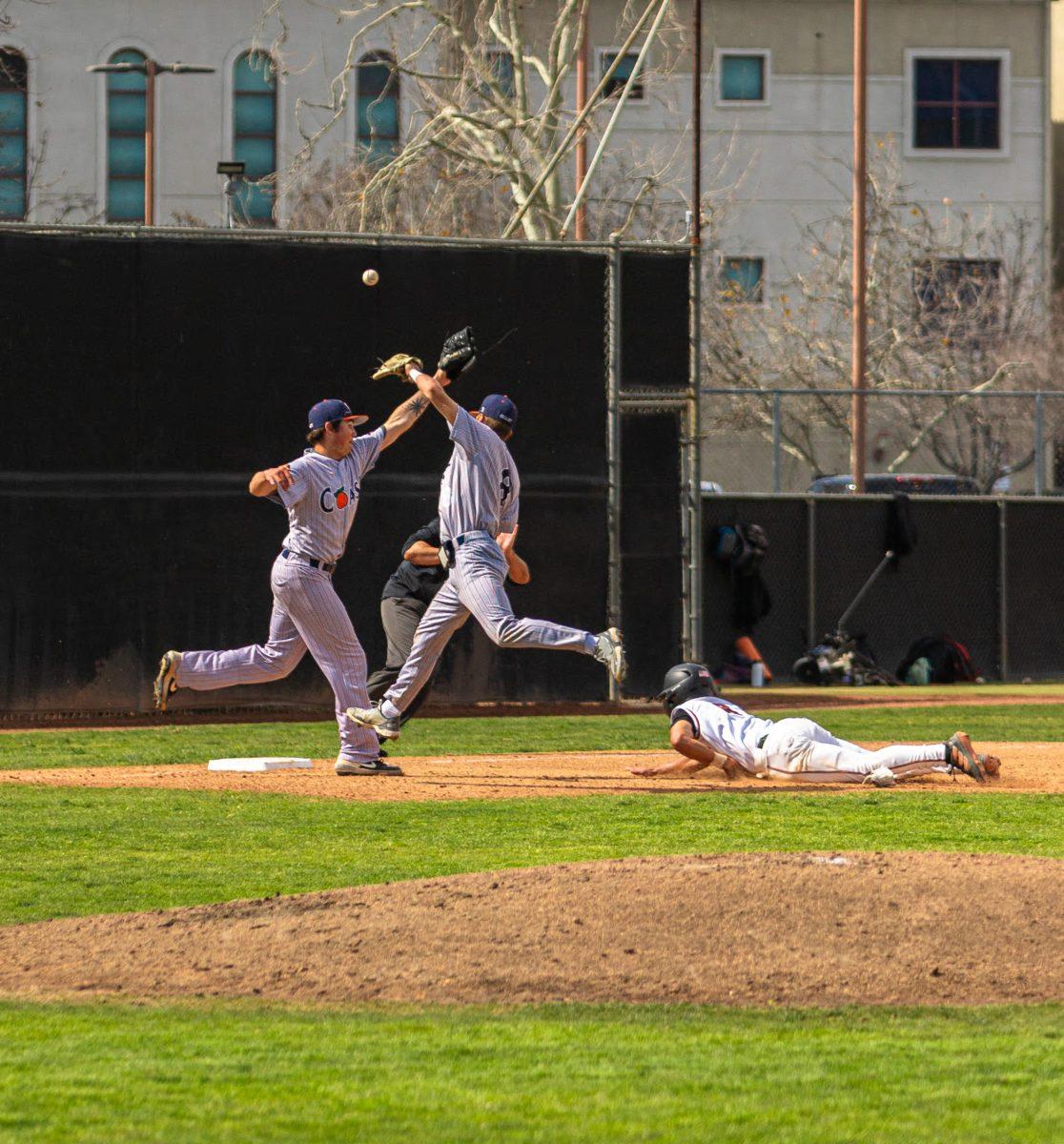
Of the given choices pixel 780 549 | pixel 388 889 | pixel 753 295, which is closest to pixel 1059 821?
pixel 388 889

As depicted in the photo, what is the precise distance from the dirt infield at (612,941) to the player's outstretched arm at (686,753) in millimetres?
3582

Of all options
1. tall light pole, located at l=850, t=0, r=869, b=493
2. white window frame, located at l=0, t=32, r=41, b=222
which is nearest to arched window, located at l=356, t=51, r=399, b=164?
white window frame, located at l=0, t=32, r=41, b=222

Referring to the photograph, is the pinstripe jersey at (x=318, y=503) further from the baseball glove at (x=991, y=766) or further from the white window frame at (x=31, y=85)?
the white window frame at (x=31, y=85)

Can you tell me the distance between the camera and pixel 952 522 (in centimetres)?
2262

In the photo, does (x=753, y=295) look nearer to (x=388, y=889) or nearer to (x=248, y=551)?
(x=248, y=551)

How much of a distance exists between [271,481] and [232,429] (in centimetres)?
563

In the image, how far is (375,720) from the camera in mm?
10945

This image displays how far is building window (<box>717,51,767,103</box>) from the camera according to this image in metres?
43.7

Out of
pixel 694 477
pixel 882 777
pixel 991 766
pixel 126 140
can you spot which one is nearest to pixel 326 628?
pixel 882 777

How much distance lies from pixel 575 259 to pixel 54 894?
34.2ft

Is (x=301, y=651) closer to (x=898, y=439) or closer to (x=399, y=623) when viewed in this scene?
(x=399, y=623)

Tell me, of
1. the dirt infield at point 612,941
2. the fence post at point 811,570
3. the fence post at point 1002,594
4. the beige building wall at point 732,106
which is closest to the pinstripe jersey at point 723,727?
the dirt infield at point 612,941

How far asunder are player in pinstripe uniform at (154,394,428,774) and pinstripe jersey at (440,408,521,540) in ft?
1.49

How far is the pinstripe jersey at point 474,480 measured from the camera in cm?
1095
